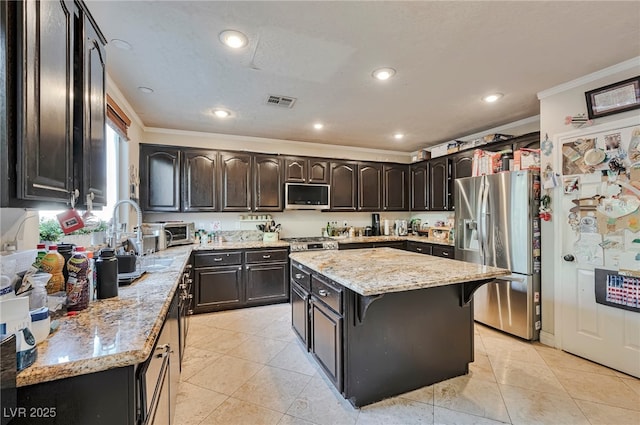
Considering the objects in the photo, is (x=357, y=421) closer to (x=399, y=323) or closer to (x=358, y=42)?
(x=399, y=323)

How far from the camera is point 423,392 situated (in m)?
2.09

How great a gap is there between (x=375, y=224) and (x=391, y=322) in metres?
3.43

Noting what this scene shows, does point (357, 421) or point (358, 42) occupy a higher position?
point (358, 42)

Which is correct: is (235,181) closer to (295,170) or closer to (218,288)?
(295,170)

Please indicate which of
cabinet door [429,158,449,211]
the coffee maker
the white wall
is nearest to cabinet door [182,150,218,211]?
the coffee maker

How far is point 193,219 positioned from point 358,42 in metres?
3.47

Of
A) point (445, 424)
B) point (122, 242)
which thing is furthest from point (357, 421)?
point (122, 242)

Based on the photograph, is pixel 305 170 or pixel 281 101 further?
pixel 305 170

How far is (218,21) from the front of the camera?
175 centimetres

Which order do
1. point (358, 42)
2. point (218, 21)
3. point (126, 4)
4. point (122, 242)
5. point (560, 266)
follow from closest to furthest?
point (126, 4) → point (218, 21) → point (358, 42) → point (122, 242) → point (560, 266)

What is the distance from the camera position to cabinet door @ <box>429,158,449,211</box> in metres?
4.43

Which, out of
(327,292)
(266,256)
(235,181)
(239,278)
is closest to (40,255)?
(327,292)

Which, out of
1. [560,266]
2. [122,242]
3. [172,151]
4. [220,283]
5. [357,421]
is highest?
[172,151]

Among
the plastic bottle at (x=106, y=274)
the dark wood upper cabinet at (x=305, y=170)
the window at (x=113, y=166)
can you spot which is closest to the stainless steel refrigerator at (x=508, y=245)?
the dark wood upper cabinet at (x=305, y=170)
